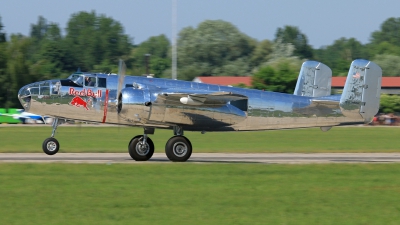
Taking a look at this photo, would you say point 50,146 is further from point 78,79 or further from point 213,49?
point 213,49

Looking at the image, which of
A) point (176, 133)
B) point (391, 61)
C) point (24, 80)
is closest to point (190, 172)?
point (176, 133)

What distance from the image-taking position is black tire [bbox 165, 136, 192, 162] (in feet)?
75.5

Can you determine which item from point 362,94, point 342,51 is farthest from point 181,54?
point 362,94

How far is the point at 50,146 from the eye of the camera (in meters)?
24.1

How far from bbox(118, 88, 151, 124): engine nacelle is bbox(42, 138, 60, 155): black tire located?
348cm

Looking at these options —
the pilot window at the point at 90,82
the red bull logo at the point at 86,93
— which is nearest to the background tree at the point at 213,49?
the pilot window at the point at 90,82

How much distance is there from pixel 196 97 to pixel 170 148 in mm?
2231

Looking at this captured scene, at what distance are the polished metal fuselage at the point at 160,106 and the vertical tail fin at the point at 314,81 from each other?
249 centimetres

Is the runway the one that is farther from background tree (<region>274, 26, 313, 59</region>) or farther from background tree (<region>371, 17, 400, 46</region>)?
background tree (<region>371, 17, 400, 46</region>)

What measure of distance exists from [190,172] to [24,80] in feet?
203

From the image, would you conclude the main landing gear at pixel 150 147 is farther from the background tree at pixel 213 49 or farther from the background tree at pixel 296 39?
the background tree at pixel 296 39

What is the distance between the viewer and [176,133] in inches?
925

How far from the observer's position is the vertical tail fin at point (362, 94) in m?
24.5

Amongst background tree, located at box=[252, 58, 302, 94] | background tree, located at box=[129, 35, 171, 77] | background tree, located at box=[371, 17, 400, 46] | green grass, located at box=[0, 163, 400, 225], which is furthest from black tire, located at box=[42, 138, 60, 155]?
background tree, located at box=[371, 17, 400, 46]
